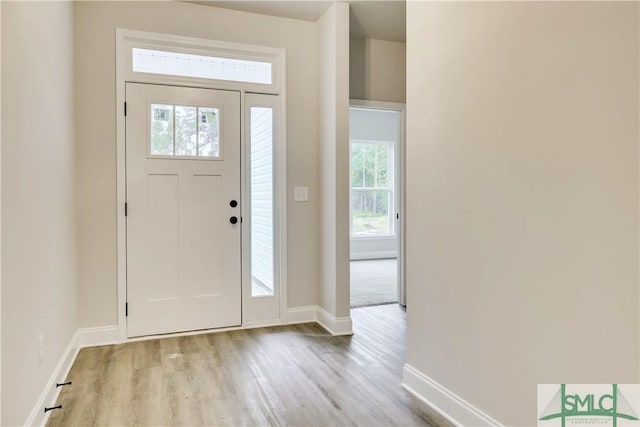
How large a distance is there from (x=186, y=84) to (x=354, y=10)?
1.51 meters

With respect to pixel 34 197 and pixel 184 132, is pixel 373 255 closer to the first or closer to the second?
pixel 184 132

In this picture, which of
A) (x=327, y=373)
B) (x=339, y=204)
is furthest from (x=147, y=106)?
(x=327, y=373)

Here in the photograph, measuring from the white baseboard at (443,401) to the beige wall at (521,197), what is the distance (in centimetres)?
5

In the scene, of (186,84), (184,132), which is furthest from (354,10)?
(184,132)

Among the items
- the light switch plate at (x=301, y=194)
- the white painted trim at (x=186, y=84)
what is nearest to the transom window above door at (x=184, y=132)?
the white painted trim at (x=186, y=84)

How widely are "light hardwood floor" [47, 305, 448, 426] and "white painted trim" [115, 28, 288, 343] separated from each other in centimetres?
43

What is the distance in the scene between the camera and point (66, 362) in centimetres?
262

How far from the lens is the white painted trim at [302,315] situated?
366 centimetres

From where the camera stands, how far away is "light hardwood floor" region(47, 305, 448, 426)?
6.81 feet

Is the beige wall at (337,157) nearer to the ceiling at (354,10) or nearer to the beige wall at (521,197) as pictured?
the ceiling at (354,10)

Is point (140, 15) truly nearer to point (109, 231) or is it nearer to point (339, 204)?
point (109, 231)

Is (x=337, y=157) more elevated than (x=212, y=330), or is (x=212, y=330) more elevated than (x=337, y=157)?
(x=337, y=157)

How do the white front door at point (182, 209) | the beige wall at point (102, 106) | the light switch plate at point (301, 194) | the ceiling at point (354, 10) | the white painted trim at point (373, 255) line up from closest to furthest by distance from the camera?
the beige wall at point (102, 106) < the white front door at point (182, 209) < the ceiling at point (354, 10) < the light switch plate at point (301, 194) < the white painted trim at point (373, 255)

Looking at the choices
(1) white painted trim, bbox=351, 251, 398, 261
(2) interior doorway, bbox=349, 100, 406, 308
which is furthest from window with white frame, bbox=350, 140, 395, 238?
(1) white painted trim, bbox=351, 251, 398, 261
